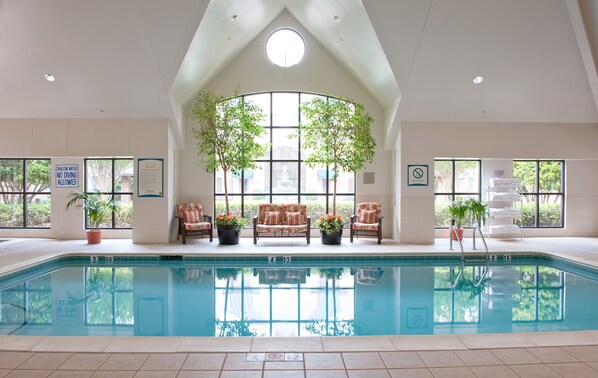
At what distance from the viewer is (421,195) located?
943 cm

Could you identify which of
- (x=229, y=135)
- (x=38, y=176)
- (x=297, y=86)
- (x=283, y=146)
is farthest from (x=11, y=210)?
(x=297, y=86)

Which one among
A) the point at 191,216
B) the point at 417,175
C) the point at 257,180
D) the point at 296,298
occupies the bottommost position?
the point at 296,298

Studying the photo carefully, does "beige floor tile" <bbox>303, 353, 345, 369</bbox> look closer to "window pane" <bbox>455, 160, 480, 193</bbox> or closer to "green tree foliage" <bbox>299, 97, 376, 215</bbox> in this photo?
"green tree foliage" <bbox>299, 97, 376, 215</bbox>

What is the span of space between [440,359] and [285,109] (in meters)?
7.86

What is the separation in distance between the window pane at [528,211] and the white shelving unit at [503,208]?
48cm

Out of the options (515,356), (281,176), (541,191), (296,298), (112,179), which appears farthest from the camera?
(541,191)

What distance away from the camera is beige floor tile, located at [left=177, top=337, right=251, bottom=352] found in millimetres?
3355

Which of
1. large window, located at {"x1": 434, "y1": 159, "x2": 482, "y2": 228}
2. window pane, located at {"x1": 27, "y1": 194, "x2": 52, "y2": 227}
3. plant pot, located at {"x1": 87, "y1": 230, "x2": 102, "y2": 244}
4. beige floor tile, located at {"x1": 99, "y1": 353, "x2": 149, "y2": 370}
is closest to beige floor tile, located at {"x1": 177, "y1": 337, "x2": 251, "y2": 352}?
beige floor tile, located at {"x1": 99, "y1": 353, "x2": 149, "y2": 370}

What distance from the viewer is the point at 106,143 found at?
931 centimetres

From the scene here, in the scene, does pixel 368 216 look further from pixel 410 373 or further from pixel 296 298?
pixel 410 373

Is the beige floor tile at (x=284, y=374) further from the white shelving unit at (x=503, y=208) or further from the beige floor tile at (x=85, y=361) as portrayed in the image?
the white shelving unit at (x=503, y=208)

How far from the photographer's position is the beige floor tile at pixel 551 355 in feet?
10.4

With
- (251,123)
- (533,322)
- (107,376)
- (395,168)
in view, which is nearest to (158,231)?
(251,123)

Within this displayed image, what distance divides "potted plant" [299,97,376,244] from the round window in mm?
1450
